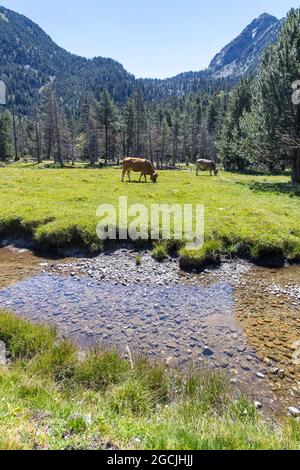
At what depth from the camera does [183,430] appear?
14.6 feet

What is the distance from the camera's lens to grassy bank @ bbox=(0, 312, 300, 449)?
13.8 ft

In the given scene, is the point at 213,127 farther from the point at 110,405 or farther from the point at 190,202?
the point at 110,405

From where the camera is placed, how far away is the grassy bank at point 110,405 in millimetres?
4215


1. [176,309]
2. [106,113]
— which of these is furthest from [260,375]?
[106,113]

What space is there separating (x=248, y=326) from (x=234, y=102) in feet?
187

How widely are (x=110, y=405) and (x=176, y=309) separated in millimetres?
4560

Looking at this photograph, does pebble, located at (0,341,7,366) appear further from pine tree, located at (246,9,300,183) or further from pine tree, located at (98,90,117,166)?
pine tree, located at (98,90,117,166)

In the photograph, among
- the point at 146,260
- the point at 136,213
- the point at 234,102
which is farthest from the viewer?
the point at 234,102

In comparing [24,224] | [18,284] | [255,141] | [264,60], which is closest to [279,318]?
[18,284]

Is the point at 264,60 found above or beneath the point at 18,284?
above

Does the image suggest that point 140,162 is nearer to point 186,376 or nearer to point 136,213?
point 136,213

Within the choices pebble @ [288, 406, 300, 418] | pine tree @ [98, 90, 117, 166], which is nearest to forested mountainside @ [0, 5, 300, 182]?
pine tree @ [98, 90, 117, 166]

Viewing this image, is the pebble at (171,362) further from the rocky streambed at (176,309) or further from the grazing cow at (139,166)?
the grazing cow at (139,166)

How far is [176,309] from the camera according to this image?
9.61m
